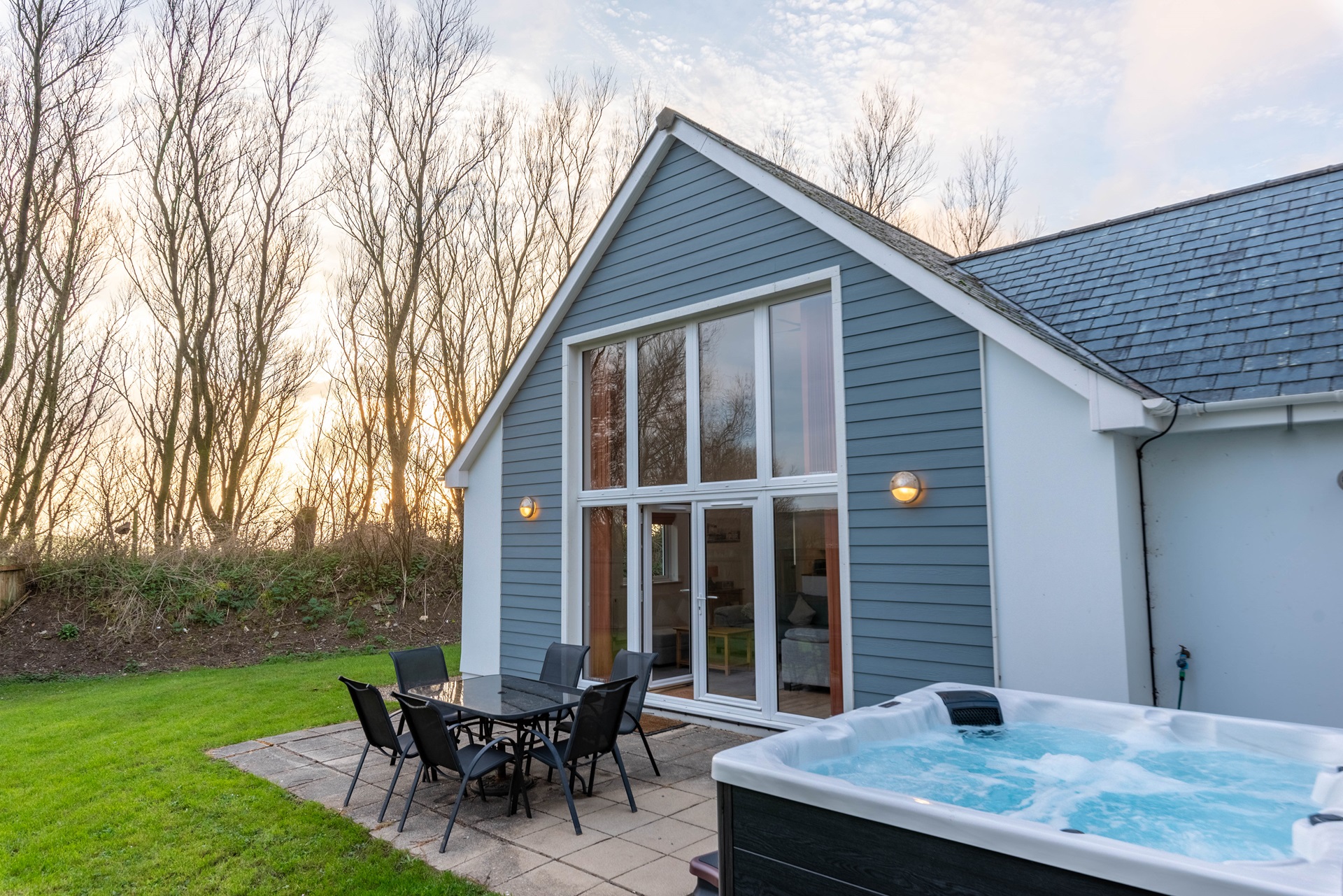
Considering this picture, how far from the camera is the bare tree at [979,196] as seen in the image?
16.9 metres

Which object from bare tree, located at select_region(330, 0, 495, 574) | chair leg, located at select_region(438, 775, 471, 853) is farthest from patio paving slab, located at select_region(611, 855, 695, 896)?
bare tree, located at select_region(330, 0, 495, 574)

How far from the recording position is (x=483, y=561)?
8.95 m

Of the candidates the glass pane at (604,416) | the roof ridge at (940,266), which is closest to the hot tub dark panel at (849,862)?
the roof ridge at (940,266)

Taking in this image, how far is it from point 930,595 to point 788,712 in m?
1.64

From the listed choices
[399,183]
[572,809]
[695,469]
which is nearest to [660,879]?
[572,809]

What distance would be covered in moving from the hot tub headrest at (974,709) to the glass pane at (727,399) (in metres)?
2.64

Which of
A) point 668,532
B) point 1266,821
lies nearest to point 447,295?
point 668,532

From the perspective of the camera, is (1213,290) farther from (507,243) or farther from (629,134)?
(629,134)

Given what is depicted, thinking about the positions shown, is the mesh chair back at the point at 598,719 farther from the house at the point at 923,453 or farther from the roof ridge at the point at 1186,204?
the roof ridge at the point at 1186,204

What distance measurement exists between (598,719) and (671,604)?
9.37 ft

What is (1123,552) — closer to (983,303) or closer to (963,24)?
(983,303)

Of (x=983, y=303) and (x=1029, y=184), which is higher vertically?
(x=1029, y=184)

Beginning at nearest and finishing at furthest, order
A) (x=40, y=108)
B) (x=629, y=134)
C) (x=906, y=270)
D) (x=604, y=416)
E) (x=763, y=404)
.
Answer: (x=906, y=270)
(x=763, y=404)
(x=604, y=416)
(x=40, y=108)
(x=629, y=134)

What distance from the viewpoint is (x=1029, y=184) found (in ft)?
54.8
